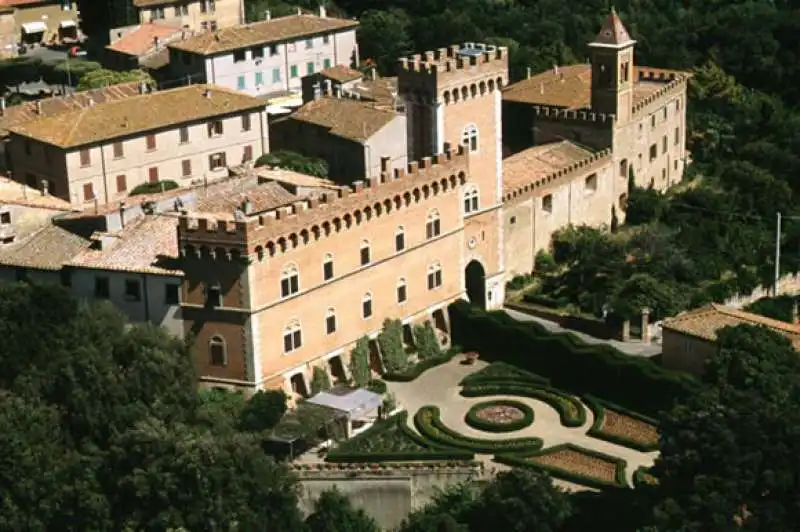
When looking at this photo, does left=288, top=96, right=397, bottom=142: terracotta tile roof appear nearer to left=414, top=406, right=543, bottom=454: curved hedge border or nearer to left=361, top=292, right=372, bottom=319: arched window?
left=361, top=292, right=372, bottom=319: arched window

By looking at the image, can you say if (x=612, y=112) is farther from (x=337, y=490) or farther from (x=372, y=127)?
(x=337, y=490)

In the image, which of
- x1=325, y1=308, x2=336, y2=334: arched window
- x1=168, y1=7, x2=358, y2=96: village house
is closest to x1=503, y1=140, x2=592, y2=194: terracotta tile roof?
x1=325, y1=308, x2=336, y2=334: arched window

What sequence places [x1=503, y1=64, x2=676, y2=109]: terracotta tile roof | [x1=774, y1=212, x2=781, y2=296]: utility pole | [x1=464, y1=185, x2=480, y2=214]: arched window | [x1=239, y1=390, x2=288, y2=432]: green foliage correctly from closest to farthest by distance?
[x1=239, y1=390, x2=288, y2=432]: green foliage < [x1=464, y1=185, x2=480, y2=214]: arched window < [x1=774, y1=212, x2=781, y2=296]: utility pole < [x1=503, y1=64, x2=676, y2=109]: terracotta tile roof

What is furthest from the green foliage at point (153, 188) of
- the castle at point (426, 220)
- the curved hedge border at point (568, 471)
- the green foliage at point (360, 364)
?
the curved hedge border at point (568, 471)

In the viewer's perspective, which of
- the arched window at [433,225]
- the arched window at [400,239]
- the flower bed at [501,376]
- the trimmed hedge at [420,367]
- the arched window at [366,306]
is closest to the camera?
the arched window at [366,306]

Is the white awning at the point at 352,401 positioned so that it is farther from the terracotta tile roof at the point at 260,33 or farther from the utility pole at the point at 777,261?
the terracotta tile roof at the point at 260,33

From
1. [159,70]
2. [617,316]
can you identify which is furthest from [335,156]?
[159,70]

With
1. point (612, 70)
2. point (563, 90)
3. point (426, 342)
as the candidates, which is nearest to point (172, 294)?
point (426, 342)

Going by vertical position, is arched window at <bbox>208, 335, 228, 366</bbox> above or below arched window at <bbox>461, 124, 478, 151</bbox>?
below
